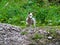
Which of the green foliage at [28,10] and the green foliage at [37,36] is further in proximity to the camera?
the green foliage at [28,10]

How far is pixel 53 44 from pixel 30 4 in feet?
17.8

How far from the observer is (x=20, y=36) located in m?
7.22

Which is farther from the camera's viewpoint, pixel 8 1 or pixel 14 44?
pixel 8 1

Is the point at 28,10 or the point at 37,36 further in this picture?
the point at 28,10

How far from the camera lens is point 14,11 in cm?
1112

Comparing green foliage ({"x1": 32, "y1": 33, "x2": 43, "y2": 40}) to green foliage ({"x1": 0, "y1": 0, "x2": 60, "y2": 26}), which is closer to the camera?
green foliage ({"x1": 32, "y1": 33, "x2": 43, "y2": 40})

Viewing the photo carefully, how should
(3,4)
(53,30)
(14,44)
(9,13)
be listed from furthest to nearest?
(3,4), (9,13), (53,30), (14,44)

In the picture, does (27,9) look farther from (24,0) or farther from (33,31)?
(33,31)

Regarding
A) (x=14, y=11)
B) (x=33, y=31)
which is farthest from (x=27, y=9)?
(x=33, y=31)

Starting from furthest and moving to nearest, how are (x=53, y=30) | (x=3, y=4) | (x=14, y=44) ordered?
(x=3, y=4) < (x=53, y=30) < (x=14, y=44)

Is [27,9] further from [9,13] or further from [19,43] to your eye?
[19,43]

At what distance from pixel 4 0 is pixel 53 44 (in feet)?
19.4

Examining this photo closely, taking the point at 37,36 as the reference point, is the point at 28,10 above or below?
above

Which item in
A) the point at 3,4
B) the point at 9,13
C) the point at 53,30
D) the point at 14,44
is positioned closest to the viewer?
the point at 14,44
